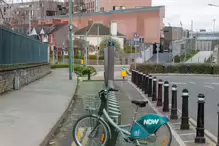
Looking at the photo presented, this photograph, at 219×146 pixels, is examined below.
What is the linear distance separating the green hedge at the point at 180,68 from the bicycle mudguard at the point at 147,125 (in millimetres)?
32910

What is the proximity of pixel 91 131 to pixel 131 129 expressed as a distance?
0.74m

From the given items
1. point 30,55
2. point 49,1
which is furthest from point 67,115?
point 49,1

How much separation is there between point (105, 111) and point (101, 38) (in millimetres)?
81075

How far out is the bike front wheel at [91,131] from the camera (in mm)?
6344

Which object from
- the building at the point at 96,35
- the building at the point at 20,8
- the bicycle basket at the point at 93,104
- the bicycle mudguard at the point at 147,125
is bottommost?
the bicycle mudguard at the point at 147,125

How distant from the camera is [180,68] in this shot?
39969 mm

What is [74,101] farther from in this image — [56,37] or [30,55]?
[56,37]

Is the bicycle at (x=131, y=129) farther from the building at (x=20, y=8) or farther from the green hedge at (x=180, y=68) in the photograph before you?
the green hedge at (x=180, y=68)

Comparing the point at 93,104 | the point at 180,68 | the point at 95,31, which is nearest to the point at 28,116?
the point at 93,104

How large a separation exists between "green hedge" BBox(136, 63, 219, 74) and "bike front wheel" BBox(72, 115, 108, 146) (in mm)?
32525

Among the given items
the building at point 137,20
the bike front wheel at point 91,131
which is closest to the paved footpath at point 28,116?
the bike front wheel at point 91,131

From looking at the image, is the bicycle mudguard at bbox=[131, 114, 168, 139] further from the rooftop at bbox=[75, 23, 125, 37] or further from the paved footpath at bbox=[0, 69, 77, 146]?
the rooftop at bbox=[75, 23, 125, 37]

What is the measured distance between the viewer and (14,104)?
11.8 metres

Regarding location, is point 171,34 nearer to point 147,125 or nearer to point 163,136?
point 163,136
